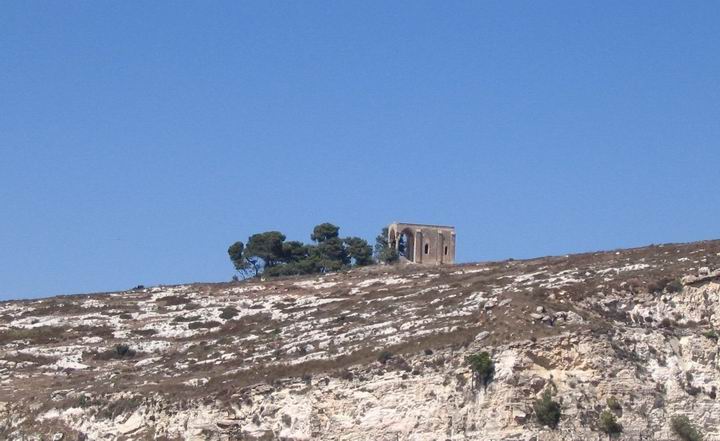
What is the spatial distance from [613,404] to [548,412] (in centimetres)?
271

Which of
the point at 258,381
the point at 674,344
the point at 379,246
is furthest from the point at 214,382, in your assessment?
the point at 379,246

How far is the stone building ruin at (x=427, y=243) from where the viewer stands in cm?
11806

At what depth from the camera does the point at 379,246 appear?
122 meters

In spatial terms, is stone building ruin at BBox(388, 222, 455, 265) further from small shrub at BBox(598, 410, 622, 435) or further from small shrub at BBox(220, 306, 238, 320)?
small shrub at BBox(598, 410, 622, 435)

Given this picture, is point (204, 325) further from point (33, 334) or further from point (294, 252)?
point (294, 252)

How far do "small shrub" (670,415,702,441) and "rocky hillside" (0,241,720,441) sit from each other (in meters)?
0.30

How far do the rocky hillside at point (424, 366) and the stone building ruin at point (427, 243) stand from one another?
124 feet

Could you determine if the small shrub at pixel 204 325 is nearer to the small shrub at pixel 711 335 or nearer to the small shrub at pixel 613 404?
the small shrub at pixel 613 404

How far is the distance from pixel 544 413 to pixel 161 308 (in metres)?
42.1

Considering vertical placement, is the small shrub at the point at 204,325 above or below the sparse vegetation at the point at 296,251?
below

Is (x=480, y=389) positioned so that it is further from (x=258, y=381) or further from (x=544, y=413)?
(x=258, y=381)

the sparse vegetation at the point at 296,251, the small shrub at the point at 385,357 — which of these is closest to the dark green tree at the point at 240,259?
the sparse vegetation at the point at 296,251

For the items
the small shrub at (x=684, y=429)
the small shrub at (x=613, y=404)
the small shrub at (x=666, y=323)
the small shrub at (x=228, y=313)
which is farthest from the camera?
the small shrub at (x=228, y=313)

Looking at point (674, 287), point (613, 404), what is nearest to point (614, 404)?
point (613, 404)
